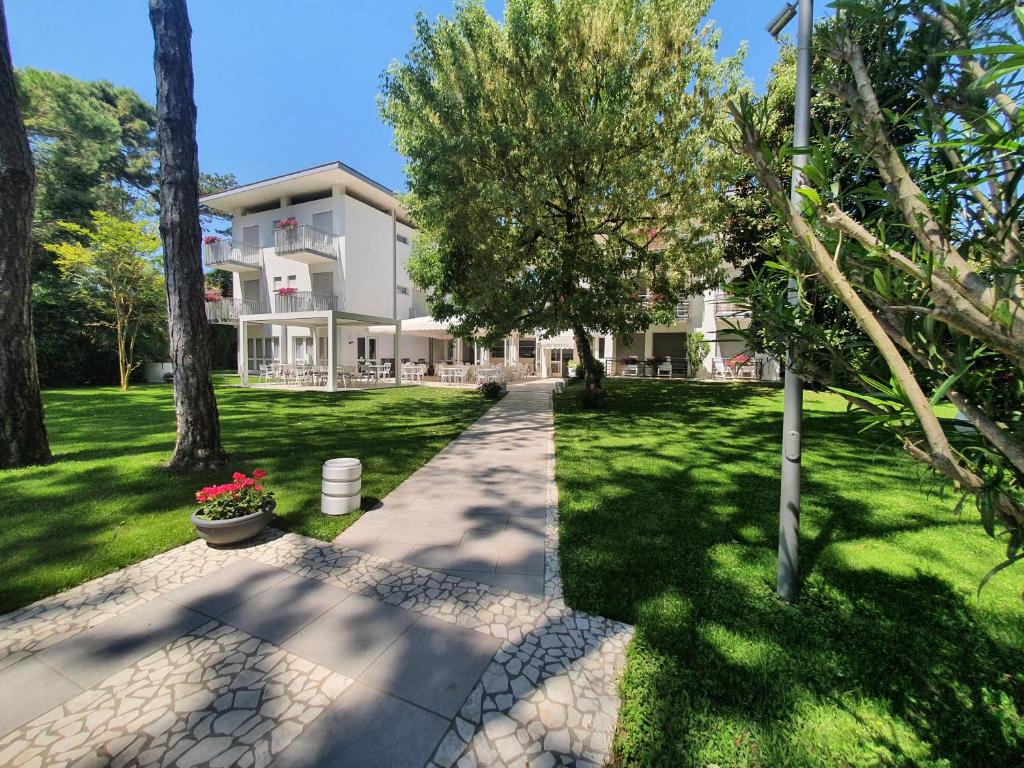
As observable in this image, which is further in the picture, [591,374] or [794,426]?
[591,374]

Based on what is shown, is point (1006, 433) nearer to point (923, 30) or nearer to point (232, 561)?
point (923, 30)

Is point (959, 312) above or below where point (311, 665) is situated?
above

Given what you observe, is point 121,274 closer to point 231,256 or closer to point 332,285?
point 231,256

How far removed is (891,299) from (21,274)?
29.2 feet

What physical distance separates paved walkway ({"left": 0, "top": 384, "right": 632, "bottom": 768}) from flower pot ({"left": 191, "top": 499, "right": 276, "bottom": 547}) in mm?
122

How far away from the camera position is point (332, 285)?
21688 millimetres

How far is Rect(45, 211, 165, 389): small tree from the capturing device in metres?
15.8

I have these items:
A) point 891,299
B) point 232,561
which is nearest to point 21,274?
point 232,561

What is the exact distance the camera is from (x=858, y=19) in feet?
5.13

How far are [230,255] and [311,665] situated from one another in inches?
1034

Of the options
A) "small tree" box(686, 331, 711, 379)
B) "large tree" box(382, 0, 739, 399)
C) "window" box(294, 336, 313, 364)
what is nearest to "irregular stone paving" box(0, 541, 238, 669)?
"large tree" box(382, 0, 739, 399)

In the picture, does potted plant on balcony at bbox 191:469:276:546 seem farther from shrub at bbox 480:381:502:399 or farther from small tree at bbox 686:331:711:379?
small tree at bbox 686:331:711:379

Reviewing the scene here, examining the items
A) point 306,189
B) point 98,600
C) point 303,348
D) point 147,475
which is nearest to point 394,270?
point 306,189

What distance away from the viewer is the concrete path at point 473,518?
3.58m
